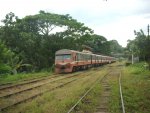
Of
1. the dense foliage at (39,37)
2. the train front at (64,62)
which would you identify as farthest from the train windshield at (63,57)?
the dense foliage at (39,37)

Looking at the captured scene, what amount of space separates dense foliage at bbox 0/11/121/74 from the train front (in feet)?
19.5

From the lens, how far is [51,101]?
12703 millimetres

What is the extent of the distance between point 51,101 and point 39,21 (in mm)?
35747

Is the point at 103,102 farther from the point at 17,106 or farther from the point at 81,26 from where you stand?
the point at 81,26

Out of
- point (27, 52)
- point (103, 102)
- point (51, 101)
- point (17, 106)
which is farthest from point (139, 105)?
point (27, 52)

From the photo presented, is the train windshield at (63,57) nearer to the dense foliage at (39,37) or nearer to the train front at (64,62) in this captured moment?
the train front at (64,62)

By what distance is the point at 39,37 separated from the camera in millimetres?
45688

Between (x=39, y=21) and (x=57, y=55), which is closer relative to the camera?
(x=57, y=55)

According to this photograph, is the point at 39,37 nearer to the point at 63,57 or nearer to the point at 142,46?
the point at 63,57

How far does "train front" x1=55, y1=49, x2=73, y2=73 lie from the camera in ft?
113

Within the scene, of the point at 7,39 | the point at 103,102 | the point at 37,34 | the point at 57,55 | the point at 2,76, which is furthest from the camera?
the point at 37,34

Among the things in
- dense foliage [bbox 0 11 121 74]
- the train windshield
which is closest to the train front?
the train windshield

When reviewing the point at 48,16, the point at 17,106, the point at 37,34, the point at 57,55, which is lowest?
the point at 17,106

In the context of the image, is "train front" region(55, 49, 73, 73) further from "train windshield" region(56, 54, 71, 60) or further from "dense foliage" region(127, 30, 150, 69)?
"dense foliage" region(127, 30, 150, 69)
